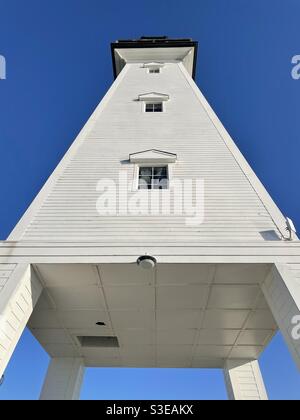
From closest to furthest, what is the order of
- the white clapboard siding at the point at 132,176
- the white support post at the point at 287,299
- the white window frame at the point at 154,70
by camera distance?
1. the white support post at the point at 287,299
2. the white clapboard siding at the point at 132,176
3. the white window frame at the point at 154,70

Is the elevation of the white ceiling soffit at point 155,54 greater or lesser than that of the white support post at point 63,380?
greater

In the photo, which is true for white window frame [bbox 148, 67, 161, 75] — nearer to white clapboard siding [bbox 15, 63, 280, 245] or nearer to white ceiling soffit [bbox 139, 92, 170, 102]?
white clapboard siding [bbox 15, 63, 280, 245]

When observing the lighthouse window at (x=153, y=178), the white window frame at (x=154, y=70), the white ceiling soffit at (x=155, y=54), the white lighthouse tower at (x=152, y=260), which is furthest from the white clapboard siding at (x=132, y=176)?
the white ceiling soffit at (x=155, y=54)

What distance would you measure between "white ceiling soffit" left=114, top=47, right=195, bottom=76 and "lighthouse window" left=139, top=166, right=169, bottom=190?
8.94 metres

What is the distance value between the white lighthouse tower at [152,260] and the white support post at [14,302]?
0.06 feet

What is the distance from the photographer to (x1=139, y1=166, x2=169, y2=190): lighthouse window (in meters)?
6.48

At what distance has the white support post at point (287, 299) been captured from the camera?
3.69 m

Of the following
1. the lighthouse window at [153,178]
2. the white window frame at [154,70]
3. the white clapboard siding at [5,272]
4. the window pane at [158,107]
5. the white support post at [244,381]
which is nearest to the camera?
the white clapboard siding at [5,272]

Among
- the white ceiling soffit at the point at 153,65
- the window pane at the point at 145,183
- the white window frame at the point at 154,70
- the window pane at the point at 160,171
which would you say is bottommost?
the window pane at the point at 145,183

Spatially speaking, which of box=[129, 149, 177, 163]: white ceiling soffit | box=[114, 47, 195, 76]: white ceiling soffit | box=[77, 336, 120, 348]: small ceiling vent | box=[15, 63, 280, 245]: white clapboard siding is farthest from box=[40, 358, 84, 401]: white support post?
box=[114, 47, 195, 76]: white ceiling soffit

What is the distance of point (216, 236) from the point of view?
16.0ft

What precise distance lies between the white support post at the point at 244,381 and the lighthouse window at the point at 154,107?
778 centimetres

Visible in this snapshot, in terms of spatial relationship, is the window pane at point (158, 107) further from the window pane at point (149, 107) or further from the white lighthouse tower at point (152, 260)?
the white lighthouse tower at point (152, 260)

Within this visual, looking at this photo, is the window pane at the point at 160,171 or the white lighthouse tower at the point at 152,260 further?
the window pane at the point at 160,171
